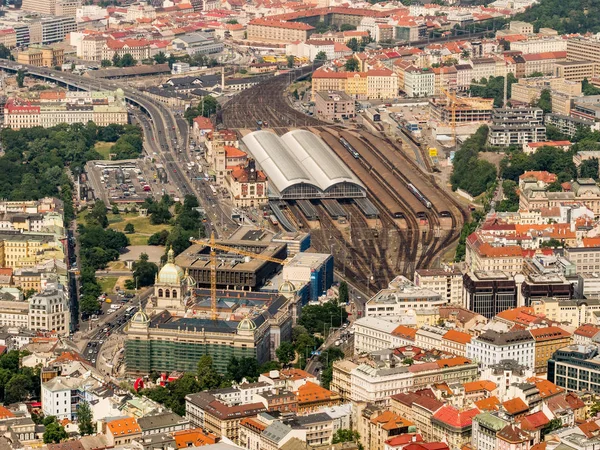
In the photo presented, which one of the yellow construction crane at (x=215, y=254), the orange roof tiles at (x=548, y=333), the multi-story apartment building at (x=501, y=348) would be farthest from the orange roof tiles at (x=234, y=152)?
the multi-story apartment building at (x=501, y=348)

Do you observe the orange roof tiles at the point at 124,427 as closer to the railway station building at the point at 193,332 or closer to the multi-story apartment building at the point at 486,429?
the railway station building at the point at 193,332

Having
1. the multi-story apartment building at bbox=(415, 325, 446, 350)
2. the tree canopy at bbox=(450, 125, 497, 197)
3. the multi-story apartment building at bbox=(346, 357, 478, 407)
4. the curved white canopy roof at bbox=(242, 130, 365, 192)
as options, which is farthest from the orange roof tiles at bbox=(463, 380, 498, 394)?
the tree canopy at bbox=(450, 125, 497, 197)

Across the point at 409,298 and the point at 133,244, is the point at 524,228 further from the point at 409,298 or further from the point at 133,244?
the point at 133,244

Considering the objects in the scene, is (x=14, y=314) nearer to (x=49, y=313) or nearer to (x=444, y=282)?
(x=49, y=313)

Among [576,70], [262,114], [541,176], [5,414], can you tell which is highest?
[576,70]

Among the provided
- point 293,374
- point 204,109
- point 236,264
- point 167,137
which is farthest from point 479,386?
point 204,109
